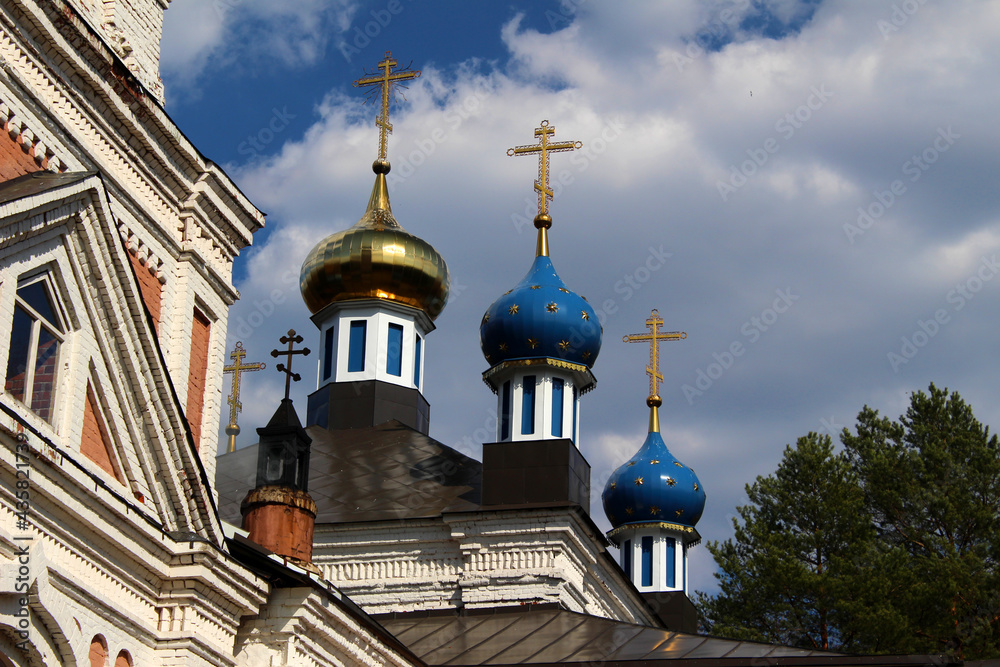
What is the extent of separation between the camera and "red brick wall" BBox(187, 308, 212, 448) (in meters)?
9.93

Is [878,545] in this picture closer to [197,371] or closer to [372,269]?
[372,269]

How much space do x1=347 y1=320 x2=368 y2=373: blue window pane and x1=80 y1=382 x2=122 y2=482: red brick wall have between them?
1192 cm

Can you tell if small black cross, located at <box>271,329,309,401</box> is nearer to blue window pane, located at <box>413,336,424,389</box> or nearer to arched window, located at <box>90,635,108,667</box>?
arched window, located at <box>90,635,108,667</box>

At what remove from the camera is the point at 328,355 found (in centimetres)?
2045

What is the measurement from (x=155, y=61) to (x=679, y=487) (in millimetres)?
14421

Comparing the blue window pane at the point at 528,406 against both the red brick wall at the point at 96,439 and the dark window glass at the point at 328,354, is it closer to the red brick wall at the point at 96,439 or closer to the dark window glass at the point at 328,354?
the dark window glass at the point at 328,354

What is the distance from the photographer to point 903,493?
2420 cm

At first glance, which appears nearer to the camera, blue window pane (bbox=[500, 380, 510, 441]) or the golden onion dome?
blue window pane (bbox=[500, 380, 510, 441])

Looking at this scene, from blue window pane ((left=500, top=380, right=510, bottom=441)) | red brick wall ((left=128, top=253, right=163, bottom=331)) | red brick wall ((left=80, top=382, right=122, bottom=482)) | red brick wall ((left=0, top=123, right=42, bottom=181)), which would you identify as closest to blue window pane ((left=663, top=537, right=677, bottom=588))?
blue window pane ((left=500, top=380, right=510, bottom=441))

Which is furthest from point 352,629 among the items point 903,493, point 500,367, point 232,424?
point 903,493

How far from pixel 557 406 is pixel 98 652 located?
9.98 meters

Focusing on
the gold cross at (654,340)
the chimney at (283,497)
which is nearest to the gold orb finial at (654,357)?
the gold cross at (654,340)

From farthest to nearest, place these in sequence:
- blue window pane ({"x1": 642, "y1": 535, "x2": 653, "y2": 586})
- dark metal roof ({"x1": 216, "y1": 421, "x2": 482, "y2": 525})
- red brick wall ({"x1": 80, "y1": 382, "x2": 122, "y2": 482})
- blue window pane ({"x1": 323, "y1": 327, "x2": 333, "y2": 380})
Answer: blue window pane ({"x1": 642, "y1": 535, "x2": 653, "y2": 586}) < blue window pane ({"x1": 323, "y1": 327, "x2": 333, "y2": 380}) < dark metal roof ({"x1": 216, "y1": 421, "x2": 482, "y2": 525}) < red brick wall ({"x1": 80, "y1": 382, "x2": 122, "y2": 482})

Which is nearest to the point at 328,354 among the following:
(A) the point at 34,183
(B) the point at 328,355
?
(B) the point at 328,355
